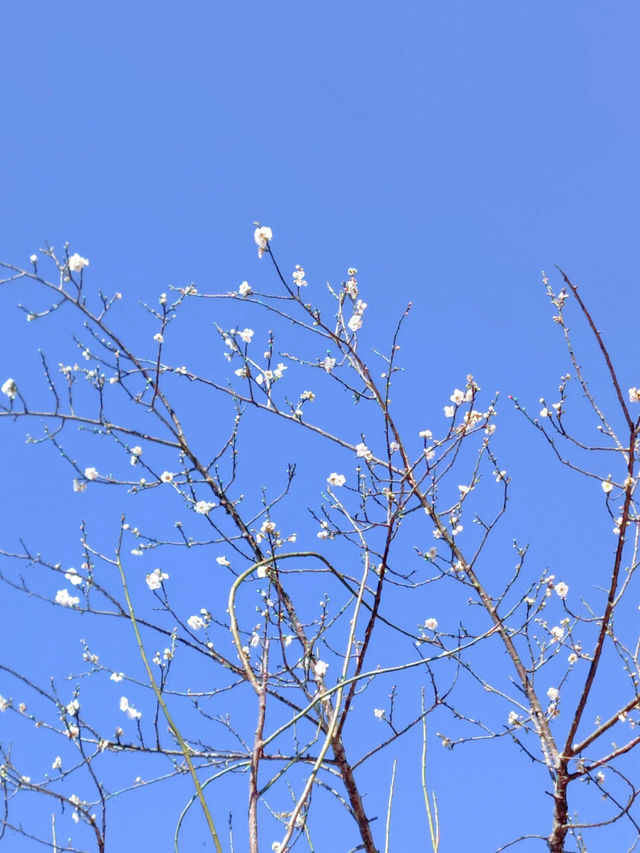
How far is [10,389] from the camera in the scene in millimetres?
3539

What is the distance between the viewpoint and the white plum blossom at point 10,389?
3523mm

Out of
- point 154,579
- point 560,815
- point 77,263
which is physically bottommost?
point 560,815

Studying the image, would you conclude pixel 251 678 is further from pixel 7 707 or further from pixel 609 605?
pixel 7 707

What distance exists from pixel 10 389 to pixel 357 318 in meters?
1.75

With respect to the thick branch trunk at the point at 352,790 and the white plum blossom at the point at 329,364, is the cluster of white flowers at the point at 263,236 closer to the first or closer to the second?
the white plum blossom at the point at 329,364

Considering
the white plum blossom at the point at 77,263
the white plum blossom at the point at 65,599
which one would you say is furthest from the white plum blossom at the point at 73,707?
the white plum blossom at the point at 77,263

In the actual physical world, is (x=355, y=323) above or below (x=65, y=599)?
above

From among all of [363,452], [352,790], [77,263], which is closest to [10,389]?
[77,263]

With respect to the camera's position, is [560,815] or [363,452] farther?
[363,452]

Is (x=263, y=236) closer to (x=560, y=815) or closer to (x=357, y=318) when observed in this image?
(x=357, y=318)

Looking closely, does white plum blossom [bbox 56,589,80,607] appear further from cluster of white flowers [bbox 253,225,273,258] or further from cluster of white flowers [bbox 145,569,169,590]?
cluster of white flowers [bbox 253,225,273,258]

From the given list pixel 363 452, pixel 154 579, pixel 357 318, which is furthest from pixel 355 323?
pixel 154 579

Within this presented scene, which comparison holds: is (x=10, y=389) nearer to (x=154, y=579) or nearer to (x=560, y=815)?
(x=154, y=579)

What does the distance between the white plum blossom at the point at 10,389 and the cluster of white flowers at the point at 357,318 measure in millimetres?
1686
